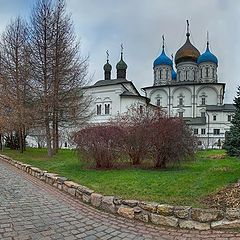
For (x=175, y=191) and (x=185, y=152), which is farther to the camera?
(x=185, y=152)

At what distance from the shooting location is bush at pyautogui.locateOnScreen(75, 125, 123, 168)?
12.6 meters

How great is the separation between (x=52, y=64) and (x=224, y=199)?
55.8ft

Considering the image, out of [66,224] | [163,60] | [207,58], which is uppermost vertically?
[163,60]

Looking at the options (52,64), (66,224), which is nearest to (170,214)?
(66,224)

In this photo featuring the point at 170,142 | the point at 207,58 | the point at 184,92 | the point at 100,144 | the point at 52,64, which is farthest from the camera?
the point at 207,58

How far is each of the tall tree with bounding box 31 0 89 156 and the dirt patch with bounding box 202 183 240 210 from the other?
14944 mm

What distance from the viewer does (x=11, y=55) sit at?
81.8 feet

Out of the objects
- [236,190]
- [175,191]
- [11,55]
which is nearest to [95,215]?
[175,191]

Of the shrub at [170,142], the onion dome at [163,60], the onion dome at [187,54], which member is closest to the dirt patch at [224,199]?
the shrub at [170,142]

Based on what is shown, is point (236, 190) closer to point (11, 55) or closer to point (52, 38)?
point (52, 38)

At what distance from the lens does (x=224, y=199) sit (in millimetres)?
6660

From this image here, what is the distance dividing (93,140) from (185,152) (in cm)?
398

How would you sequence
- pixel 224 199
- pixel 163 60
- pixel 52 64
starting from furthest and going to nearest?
pixel 163 60 → pixel 52 64 → pixel 224 199

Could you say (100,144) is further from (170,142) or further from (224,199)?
(224,199)
